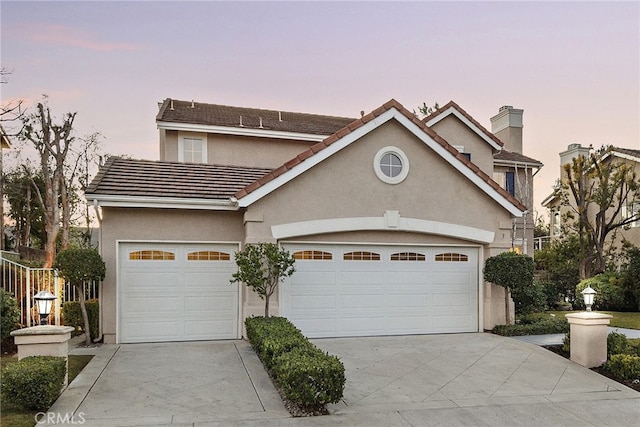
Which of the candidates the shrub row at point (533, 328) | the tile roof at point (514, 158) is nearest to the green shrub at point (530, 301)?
the shrub row at point (533, 328)

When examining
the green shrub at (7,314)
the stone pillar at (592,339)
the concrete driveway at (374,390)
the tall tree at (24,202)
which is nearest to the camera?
the concrete driveway at (374,390)

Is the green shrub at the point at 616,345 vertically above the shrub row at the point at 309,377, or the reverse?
the shrub row at the point at 309,377

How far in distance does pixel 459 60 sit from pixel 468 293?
7.37 meters

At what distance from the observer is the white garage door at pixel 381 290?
11.4 m

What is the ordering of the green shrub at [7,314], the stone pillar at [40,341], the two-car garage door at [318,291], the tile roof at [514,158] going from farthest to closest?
the tile roof at [514,158], the two-car garage door at [318,291], the green shrub at [7,314], the stone pillar at [40,341]

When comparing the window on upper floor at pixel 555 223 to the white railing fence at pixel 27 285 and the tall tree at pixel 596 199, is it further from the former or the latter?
the white railing fence at pixel 27 285

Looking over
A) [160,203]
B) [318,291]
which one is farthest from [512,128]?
[160,203]

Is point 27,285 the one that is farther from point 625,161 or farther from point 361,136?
point 625,161

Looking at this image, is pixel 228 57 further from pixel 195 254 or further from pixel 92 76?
pixel 195 254

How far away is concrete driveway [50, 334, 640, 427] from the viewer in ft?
20.9

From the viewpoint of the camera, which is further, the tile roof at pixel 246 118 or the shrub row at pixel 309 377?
the tile roof at pixel 246 118

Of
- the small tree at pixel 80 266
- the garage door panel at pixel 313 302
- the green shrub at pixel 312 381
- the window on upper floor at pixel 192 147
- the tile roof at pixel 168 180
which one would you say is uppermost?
the window on upper floor at pixel 192 147

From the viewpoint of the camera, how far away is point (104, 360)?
9.16 metres

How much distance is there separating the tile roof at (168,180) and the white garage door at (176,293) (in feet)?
4.02
